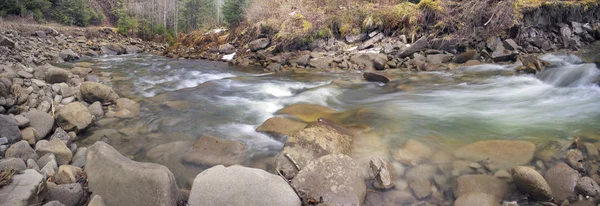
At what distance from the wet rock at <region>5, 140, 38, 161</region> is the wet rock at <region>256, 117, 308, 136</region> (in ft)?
9.06

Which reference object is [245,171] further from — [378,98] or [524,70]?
[524,70]

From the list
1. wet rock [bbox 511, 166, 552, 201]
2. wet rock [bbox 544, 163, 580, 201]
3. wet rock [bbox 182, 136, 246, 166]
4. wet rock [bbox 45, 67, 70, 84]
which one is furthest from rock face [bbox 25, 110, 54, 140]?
wet rock [bbox 544, 163, 580, 201]

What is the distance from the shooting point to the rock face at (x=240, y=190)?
9.12 ft

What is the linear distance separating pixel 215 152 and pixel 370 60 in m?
8.12

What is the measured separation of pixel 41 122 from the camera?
14.7 feet

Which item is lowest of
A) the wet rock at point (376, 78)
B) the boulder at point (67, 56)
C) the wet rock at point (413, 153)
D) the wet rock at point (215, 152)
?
the boulder at point (67, 56)

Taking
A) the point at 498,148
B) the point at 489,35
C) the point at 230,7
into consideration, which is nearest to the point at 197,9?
the point at 230,7

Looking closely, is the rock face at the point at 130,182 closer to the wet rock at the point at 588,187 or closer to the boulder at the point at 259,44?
the wet rock at the point at 588,187

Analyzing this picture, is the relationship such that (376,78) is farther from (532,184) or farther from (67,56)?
(67,56)

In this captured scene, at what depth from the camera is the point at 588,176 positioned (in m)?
3.11

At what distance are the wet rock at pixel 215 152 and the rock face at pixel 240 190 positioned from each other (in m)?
1.03

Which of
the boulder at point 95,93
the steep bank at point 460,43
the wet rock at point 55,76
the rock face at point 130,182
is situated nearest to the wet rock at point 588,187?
the rock face at point 130,182

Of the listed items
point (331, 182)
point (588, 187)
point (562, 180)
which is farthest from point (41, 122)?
point (588, 187)

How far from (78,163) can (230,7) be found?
20.0 m
